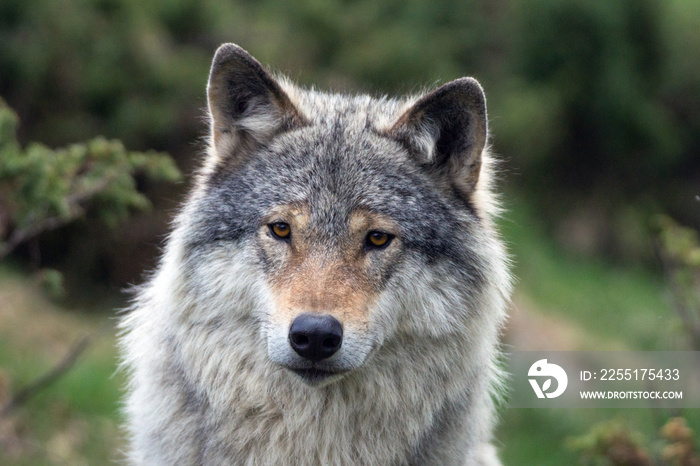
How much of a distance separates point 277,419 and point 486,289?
120cm

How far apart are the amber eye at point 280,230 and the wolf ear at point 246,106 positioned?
1.90 ft

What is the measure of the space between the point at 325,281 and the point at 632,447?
9.14 ft

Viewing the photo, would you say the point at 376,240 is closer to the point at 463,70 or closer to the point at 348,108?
the point at 348,108

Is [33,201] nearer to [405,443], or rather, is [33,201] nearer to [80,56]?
[405,443]

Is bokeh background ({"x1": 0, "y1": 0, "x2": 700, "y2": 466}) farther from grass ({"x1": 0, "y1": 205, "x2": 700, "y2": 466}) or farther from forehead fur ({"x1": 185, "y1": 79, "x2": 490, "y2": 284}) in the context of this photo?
forehead fur ({"x1": 185, "y1": 79, "x2": 490, "y2": 284})

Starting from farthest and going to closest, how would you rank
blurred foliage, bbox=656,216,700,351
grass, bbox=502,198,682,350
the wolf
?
grass, bbox=502,198,682,350
blurred foliage, bbox=656,216,700,351
the wolf

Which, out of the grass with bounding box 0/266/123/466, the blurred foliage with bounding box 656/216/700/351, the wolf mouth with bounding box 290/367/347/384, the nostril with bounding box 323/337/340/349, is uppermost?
the blurred foliage with bounding box 656/216/700/351

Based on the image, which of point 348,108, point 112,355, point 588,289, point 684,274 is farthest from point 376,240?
point 588,289

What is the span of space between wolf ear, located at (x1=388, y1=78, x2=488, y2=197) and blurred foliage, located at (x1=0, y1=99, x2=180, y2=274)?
1.98 meters

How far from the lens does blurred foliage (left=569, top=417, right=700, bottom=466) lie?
16.5ft

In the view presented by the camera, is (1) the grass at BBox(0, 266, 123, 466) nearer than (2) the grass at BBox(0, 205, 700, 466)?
Yes

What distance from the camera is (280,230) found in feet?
12.6

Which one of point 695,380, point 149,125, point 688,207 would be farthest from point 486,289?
point 688,207

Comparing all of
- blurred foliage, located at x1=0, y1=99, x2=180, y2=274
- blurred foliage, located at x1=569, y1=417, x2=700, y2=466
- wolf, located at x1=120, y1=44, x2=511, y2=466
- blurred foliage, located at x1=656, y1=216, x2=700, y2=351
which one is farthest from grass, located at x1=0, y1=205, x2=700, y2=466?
wolf, located at x1=120, y1=44, x2=511, y2=466
